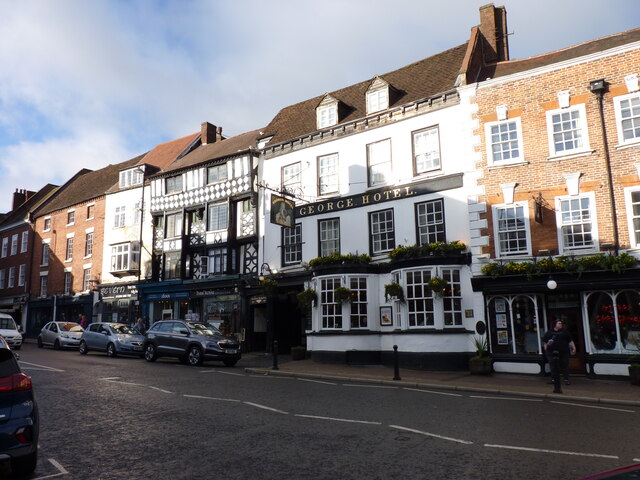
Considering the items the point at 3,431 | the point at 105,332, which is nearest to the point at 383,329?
the point at 105,332

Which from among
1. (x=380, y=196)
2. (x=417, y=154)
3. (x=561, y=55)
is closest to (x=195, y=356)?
(x=380, y=196)

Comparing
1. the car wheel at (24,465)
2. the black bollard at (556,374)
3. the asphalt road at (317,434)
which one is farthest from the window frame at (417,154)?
the car wheel at (24,465)

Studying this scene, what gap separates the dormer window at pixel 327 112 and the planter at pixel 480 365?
12.3m

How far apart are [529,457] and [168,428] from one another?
529 centimetres

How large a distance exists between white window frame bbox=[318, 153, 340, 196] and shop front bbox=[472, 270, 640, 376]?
7828mm

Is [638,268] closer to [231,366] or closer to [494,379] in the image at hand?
[494,379]

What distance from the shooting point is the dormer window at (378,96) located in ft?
70.1

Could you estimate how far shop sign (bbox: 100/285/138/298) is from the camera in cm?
3133

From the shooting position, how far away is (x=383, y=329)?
19.3 meters

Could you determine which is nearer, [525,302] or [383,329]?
[525,302]

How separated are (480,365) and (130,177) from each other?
26.9 m

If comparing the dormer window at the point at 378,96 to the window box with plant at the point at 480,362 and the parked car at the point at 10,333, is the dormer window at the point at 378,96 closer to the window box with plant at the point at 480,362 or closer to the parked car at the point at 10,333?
the window box with plant at the point at 480,362

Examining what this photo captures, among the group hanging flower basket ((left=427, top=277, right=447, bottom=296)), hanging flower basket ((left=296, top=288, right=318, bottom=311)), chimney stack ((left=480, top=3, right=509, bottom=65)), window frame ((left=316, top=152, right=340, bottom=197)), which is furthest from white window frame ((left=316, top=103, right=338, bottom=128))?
hanging flower basket ((left=427, top=277, right=447, bottom=296))

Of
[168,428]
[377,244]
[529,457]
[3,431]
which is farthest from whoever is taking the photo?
[377,244]
